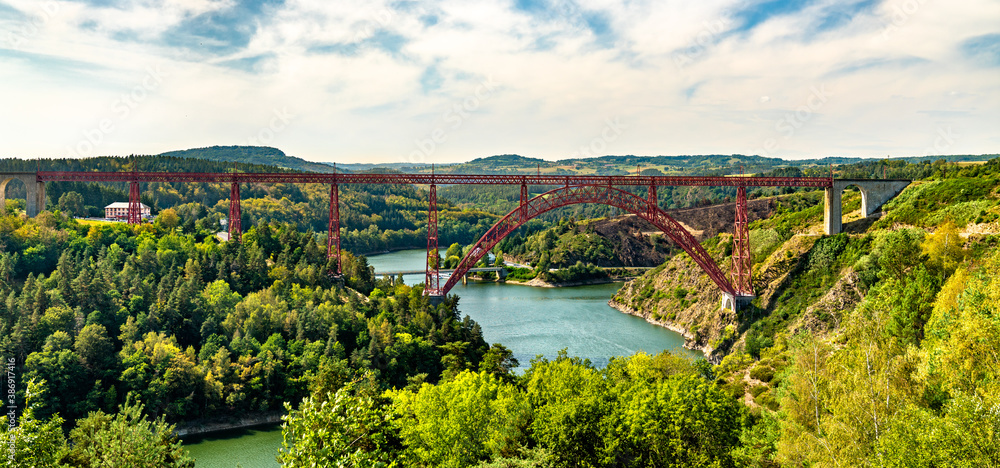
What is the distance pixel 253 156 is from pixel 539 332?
4656 inches

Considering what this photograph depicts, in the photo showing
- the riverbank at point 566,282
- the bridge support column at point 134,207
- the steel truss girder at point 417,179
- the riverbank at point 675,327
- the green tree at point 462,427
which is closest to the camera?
the green tree at point 462,427

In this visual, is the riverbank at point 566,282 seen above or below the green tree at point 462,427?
below

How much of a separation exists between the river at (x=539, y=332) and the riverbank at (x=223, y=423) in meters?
0.51

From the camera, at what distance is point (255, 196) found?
8781 centimetres

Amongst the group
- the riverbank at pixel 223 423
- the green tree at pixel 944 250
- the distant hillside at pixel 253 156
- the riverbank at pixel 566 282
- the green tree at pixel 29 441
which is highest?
the distant hillside at pixel 253 156

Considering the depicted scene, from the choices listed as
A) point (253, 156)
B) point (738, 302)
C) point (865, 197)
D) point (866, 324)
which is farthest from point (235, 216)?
point (253, 156)

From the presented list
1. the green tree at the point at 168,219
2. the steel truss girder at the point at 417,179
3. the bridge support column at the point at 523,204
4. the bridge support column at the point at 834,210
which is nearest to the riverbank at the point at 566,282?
the steel truss girder at the point at 417,179

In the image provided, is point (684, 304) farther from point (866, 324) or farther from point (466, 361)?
point (866, 324)

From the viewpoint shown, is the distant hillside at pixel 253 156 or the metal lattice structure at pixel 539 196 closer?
the metal lattice structure at pixel 539 196

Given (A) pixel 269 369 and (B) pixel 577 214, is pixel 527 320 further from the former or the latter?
(B) pixel 577 214

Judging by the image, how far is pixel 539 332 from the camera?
38188mm

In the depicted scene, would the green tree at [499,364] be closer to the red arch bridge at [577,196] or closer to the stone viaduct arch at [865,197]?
the red arch bridge at [577,196]

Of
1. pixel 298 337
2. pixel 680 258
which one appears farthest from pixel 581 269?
pixel 298 337

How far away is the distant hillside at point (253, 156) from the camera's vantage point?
132000 mm
